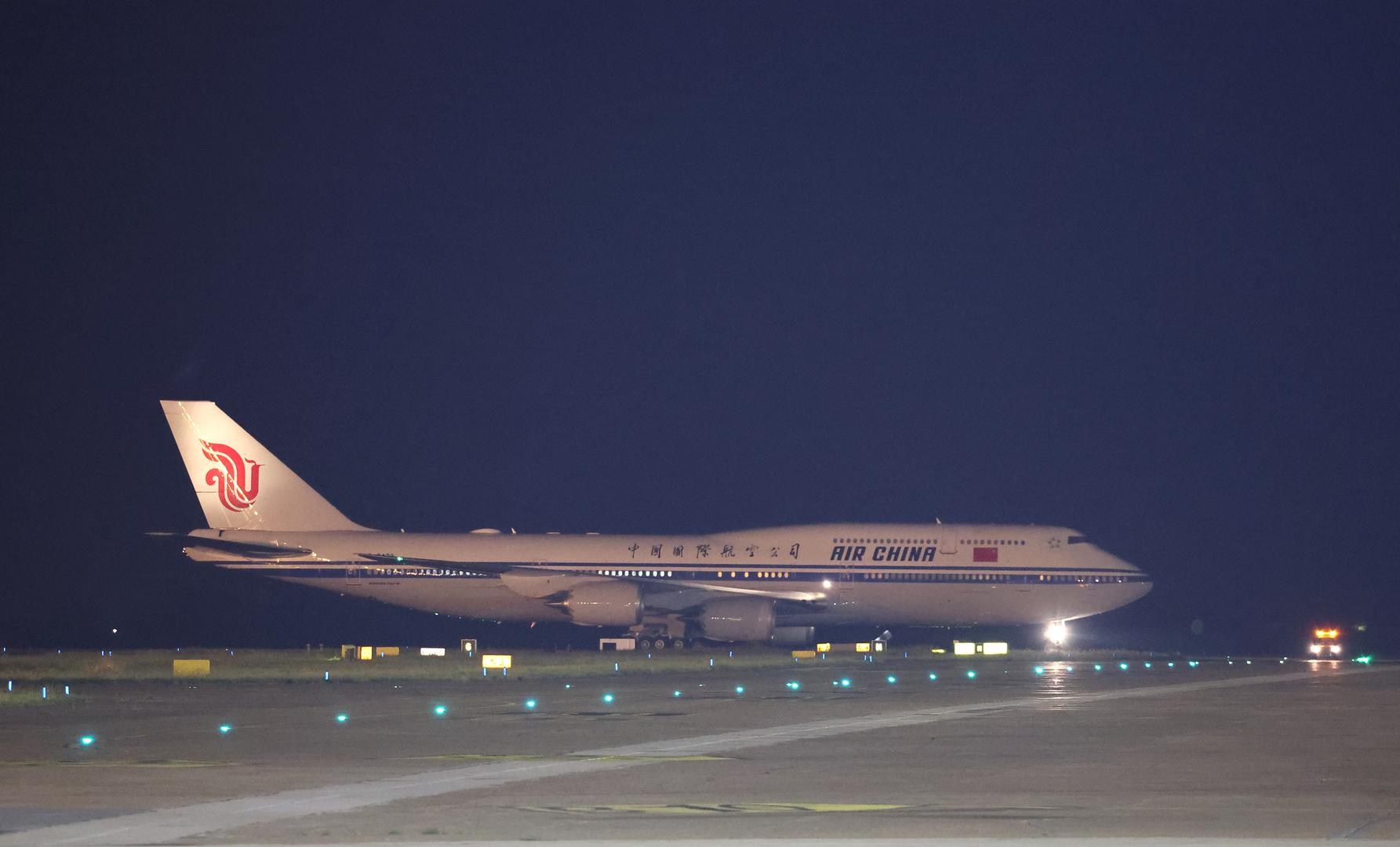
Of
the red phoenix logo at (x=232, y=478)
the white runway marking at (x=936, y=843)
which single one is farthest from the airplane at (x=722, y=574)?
the white runway marking at (x=936, y=843)

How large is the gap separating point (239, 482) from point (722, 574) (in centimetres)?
1980

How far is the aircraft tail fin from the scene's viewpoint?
61656mm

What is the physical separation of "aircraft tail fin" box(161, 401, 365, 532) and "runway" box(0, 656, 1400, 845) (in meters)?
32.7

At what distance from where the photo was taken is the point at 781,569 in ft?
189

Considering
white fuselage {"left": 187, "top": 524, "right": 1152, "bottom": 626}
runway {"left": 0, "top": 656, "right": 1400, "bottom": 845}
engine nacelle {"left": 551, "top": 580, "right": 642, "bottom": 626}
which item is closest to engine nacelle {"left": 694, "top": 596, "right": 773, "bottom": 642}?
white fuselage {"left": 187, "top": 524, "right": 1152, "bottom": 626}

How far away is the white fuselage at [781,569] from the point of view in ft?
186

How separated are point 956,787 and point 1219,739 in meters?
6.41

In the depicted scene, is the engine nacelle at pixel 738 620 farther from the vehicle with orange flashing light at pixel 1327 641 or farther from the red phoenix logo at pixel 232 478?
the red phoenix logo at pixel 232 478

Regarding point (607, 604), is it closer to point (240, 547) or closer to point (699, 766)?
point (240, 547)

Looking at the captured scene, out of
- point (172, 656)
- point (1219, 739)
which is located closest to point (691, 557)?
point (172, 656)

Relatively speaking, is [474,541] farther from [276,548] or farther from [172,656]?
[172,656]

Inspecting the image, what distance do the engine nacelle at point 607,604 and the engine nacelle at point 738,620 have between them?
2826 millimetres

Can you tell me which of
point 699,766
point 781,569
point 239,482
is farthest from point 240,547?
point 699,766

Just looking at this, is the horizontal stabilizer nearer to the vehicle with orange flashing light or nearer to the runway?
the runway
